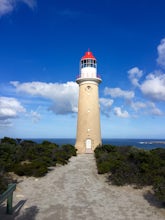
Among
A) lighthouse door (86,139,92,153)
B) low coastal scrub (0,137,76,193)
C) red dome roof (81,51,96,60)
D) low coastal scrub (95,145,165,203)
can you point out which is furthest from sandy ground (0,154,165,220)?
red dome roof (81,51,96,60)

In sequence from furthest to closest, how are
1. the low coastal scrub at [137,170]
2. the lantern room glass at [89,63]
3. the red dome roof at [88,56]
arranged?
the lantern room glass at [89,63], the red dome roof at [88,56], the low coastal scrub at [137,170]

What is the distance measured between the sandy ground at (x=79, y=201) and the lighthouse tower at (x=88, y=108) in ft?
40.4

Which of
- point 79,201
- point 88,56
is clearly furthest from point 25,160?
point 88,56

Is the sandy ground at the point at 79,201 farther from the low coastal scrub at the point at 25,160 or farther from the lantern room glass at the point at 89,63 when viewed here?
the lantern room glass at the point at 89,63

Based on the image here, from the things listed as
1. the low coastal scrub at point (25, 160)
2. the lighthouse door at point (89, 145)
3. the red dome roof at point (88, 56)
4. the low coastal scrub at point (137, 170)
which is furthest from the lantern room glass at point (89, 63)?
the low coastal scrub at point (137, 170)

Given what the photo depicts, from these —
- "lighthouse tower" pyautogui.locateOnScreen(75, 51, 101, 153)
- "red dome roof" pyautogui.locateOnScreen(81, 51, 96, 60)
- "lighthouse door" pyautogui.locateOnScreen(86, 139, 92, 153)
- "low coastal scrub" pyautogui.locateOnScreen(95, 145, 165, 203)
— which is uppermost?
"red dome roof" pyautogui.locateOnScreen(81, 51, 96, 60)

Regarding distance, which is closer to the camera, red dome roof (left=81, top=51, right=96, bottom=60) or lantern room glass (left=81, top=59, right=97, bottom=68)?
red dome roof (left=81, top=51, right=96, bottom=60)

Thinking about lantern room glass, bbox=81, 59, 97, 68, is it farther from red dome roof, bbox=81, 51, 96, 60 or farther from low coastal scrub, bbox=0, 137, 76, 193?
low coastal scrub, bbox=0, 137, 76, 193

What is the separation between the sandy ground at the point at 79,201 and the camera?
802 cm

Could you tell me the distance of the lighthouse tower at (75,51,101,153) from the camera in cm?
2617

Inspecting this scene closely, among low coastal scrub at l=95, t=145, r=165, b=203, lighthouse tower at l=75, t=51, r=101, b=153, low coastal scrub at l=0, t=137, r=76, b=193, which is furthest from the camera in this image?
lighthouse tower at l=75, t=51, r=101, b=153

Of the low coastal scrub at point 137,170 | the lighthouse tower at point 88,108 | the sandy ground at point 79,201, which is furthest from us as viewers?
the lighthouse tower at point 88,108

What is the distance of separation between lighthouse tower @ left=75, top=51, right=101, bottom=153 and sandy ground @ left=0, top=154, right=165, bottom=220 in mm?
12328

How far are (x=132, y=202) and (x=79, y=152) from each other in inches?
679
